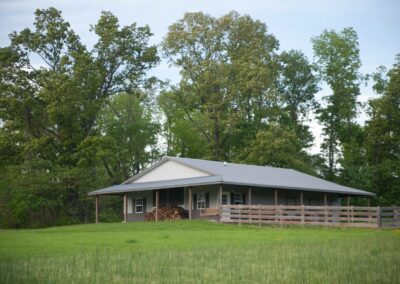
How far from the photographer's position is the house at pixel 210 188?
1588 inches

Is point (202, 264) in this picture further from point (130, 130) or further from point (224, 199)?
point (130, 130)

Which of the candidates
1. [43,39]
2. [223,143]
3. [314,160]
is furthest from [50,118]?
[314,160]

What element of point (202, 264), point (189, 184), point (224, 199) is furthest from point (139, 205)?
point (202, 264)

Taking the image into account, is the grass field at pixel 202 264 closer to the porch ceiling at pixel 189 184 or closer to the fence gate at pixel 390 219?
the fence gate at pixel 390 219

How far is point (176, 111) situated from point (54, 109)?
2314 centimetres

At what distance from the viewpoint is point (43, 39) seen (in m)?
52.3

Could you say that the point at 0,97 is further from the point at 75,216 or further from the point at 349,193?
the point at 349,193

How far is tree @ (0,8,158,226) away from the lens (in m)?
49.8

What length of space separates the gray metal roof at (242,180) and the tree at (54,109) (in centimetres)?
628

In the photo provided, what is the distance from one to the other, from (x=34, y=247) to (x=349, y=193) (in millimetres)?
31483

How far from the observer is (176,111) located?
2788 inches

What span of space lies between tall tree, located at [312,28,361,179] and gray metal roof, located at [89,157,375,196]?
16.6m

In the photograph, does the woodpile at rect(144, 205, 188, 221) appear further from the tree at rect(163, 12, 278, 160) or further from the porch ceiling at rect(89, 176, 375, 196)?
the tree at rect(163, 12, 278, 160)

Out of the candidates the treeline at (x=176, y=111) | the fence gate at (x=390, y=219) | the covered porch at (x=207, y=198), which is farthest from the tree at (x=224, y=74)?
the fence gate at (x=390, y=219)
